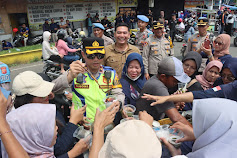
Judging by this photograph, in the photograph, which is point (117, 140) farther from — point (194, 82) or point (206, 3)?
point (206, 3)

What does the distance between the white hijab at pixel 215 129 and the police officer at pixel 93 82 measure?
3.31 feet

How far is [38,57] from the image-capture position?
918 centimetres

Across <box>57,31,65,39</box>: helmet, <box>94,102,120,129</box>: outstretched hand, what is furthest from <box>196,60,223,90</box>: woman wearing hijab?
<box>57,31,65,39</box>: helmet

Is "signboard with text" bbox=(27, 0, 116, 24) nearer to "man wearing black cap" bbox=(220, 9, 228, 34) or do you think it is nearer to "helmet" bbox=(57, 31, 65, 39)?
"helmet" bbox=(57, 31, 65, 39)

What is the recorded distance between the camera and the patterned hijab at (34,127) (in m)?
1.39

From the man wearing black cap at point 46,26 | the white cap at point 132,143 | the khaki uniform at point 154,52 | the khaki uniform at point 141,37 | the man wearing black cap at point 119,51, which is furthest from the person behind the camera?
the man wearing black cap at point 46,26

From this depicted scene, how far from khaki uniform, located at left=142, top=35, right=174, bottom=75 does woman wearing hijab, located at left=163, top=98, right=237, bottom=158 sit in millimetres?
2784

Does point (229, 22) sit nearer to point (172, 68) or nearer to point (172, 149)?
point (172, 68)

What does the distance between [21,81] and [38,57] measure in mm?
8025

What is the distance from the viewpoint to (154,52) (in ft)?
13.7

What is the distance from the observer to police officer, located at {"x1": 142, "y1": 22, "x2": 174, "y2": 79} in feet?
13.6

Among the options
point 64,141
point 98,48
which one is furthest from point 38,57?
point 64,141

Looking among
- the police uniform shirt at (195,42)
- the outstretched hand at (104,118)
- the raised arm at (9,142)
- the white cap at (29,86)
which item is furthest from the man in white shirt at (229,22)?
the raised arm at (9,142)

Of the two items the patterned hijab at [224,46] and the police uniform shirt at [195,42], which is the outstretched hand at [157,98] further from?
the police uniform shirt at [195,42]
